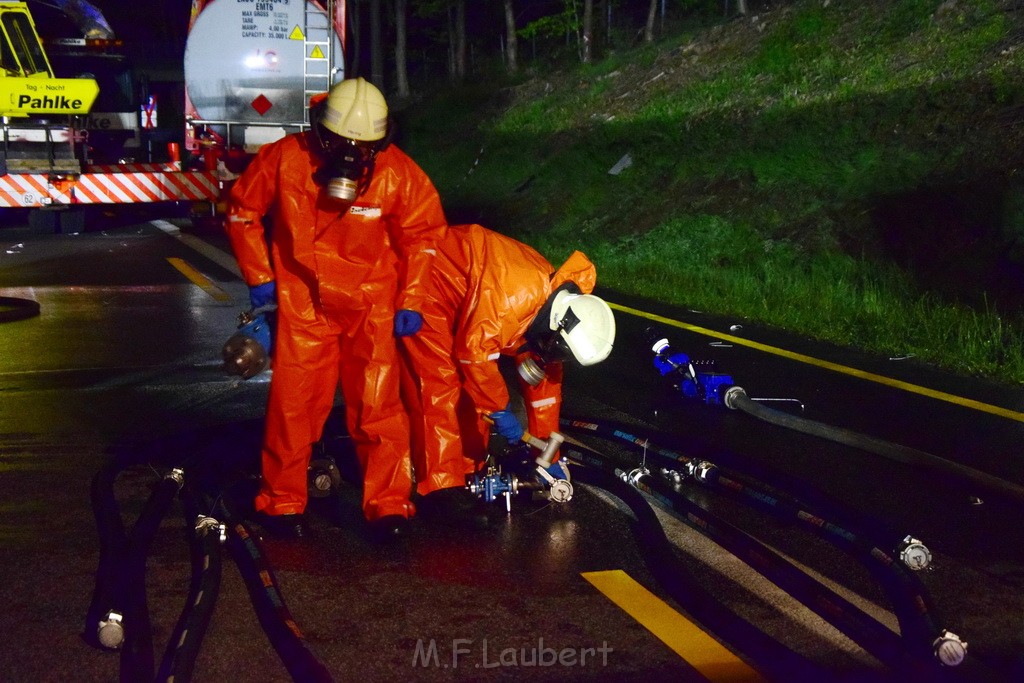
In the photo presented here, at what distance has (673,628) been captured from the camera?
4.22m

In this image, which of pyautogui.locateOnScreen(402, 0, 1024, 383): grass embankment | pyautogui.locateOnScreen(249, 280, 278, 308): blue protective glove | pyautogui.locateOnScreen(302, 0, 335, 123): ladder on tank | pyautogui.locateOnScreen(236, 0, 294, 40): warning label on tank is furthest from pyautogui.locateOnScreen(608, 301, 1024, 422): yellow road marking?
pyautogui.locateOnScreen(236, 0, 294, 40): warning label on tank

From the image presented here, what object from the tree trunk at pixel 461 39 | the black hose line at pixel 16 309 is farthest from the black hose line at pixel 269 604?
the tree trunk at pixel 461 39

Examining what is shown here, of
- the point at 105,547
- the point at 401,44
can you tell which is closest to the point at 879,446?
the point at 105,547

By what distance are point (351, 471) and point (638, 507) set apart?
1.60m

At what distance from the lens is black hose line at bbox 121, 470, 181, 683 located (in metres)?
3.83

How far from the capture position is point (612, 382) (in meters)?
8.47

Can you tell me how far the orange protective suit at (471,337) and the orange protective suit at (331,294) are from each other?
8.7 inches

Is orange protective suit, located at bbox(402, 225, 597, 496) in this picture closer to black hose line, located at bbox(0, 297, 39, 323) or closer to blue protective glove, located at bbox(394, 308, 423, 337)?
blue protective glove, located at bbox(394, 308, 423, 337)

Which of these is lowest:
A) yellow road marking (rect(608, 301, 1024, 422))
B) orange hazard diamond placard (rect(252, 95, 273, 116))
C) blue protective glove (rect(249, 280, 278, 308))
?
yellow road marking (rect(608, 301, 1024, 422))

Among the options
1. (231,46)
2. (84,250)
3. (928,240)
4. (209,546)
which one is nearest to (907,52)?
(928,240)

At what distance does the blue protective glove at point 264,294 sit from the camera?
5199mm

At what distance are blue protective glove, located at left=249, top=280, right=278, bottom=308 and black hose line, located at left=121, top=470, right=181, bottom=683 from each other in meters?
0.92

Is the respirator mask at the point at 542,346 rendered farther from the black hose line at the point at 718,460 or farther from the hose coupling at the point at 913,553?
the hose coupling at the point at 913,553

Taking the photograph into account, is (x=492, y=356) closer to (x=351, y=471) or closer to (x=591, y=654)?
(x=351, y=471)
